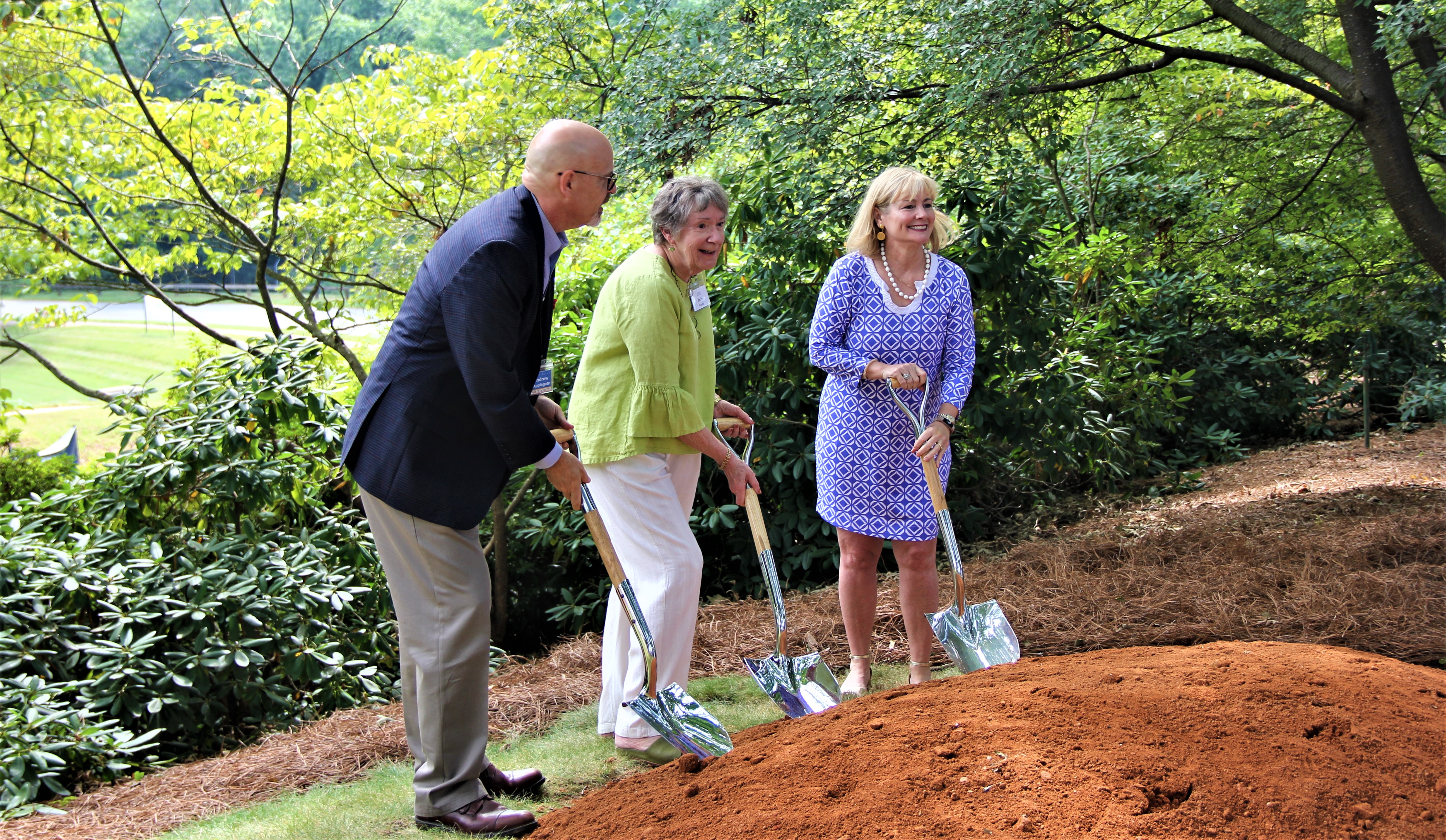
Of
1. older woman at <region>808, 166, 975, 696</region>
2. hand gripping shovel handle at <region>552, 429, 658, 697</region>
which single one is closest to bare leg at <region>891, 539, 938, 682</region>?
older woman at <region>808, 166, 975, 696</region>

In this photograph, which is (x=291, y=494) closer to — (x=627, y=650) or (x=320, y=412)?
(x=320, y=412)

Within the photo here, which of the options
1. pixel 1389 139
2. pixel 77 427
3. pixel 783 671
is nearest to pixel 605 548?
pixel 783 671

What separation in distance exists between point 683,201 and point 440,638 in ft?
4.70

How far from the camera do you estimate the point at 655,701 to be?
9.31 ft

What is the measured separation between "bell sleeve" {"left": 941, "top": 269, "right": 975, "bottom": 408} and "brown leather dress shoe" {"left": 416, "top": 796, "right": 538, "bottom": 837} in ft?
6.47

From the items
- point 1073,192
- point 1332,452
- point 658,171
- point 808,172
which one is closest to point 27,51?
point 658,171

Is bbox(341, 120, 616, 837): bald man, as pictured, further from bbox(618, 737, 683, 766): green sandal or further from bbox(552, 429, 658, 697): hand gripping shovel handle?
bbox(618, 737, 683, 766): green sandal

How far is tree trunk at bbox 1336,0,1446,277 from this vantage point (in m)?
4.50

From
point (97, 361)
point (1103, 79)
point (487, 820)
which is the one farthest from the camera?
point (97, 361)

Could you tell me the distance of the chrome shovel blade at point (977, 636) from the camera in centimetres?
332

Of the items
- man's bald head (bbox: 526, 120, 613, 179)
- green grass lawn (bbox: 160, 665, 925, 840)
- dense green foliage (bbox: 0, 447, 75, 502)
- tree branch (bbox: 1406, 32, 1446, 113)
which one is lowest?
green grass lawn (bbox: 160, 665, 925, 840)

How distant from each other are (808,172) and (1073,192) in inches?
149

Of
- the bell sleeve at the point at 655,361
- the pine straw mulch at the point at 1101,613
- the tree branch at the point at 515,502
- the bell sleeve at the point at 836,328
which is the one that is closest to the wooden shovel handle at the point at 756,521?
the bell sleeve at the point at 655,361

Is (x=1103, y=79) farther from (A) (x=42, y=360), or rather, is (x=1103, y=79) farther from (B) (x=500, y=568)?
(A) (x=42, y=360)
